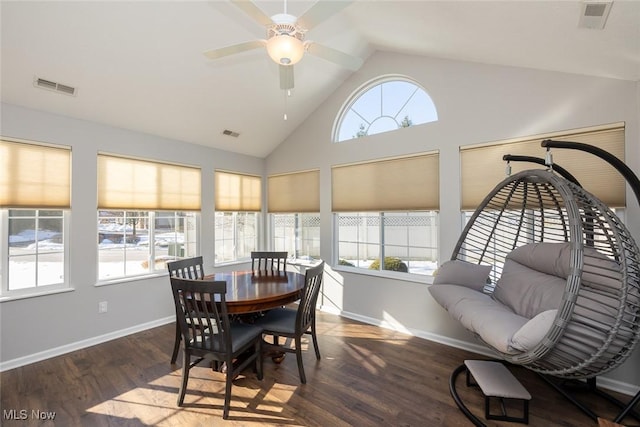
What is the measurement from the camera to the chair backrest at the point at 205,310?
2076 millimetres

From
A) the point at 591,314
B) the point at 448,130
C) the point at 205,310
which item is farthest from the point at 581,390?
the point at 205,310

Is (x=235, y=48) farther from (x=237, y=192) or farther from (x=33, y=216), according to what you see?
(x=237, y=192)

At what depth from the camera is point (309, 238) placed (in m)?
4.81

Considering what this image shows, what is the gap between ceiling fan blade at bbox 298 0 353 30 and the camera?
1.63m

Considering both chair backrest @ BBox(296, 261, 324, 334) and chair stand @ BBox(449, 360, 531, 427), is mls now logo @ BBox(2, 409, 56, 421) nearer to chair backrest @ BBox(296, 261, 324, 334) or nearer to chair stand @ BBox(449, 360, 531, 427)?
chair backrest @ BBox(296, 261, 324, 334)

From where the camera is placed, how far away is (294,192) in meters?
4.87

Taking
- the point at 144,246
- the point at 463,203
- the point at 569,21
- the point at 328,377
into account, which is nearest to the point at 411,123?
the point at 463,203

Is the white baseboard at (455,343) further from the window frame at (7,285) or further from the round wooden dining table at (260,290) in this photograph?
the window frame at (7,285)

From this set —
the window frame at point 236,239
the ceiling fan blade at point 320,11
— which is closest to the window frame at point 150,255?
the window frame at point 236,239

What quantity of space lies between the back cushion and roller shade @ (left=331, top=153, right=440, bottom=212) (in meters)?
1.01

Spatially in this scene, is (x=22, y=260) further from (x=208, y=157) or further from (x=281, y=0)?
(x=281, y=0)

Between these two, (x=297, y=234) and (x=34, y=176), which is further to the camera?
(x=297, y=234)

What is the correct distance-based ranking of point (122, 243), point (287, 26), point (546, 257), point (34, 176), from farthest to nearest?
point (122, 243) → point (34, 176) → point (546, 257) → point (287, 26)

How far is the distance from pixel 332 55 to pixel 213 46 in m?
1.54
